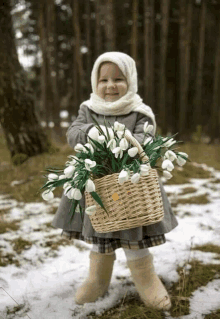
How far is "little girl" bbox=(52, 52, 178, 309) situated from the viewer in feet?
5.29

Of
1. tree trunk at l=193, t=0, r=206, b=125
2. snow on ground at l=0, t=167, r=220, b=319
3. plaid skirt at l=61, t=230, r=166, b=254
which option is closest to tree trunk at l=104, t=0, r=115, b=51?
tree trunk at l=193, t=0, r=206, b=125

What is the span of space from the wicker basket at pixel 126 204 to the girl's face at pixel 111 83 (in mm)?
485

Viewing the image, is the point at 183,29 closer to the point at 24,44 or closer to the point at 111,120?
the point at 24,44

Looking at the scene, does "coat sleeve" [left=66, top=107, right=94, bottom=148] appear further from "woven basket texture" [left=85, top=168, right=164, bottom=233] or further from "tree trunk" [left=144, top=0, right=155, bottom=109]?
"tree trunk" [left=144, top=0, right=155, bottom=109]

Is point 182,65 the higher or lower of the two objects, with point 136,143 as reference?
higher

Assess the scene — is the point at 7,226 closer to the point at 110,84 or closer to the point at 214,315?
the point at 110,84

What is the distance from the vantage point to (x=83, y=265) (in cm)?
217

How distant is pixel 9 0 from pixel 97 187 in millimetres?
4395

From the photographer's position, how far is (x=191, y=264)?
207 centimetres

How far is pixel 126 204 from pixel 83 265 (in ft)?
3.78

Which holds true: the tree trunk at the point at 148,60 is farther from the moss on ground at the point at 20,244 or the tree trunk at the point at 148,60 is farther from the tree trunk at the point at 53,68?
the moss on ground at the point at 20,244

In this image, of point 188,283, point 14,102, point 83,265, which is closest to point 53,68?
point 14,102

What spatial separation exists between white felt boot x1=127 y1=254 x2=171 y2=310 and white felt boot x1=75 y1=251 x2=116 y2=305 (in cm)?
16

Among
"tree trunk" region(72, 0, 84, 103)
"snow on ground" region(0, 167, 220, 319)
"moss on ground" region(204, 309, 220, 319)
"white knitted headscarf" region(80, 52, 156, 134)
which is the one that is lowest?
"snow on ground" region(0, 167, 220, 319)
